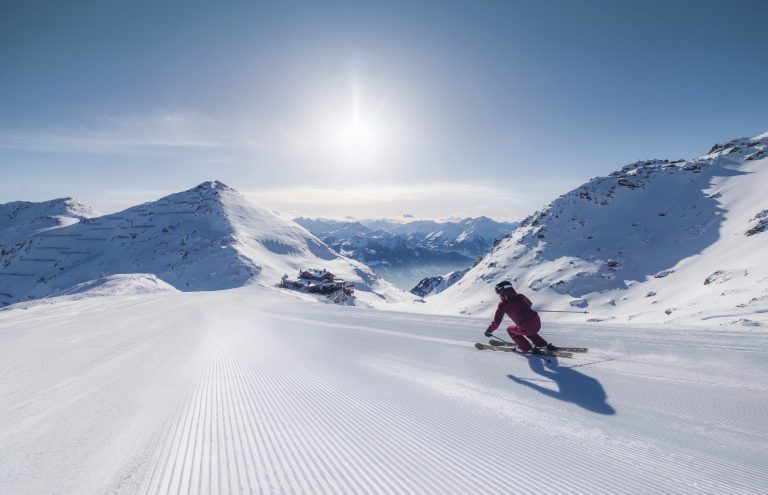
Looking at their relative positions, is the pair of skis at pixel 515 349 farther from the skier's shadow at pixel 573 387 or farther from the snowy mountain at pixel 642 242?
the snowy mountain at pixel 642 242

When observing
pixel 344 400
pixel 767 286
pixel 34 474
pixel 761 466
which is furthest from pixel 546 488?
pixel 767 286

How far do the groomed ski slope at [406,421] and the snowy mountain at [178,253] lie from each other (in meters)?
102

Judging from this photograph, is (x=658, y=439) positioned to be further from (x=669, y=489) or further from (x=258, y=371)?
(x=258, y=371)

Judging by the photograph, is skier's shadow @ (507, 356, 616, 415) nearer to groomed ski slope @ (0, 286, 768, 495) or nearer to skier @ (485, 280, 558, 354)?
groomed ski slope @ (0, 286, 768, 495)

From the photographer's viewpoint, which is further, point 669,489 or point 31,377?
point 31,377

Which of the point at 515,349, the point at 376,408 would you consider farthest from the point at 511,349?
the point at 376,408

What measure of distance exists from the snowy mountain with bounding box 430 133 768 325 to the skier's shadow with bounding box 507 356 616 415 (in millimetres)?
45752

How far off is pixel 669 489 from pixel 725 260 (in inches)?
2928

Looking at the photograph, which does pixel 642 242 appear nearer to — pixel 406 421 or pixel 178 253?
pixel 406 421

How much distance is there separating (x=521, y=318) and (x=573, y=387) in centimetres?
243

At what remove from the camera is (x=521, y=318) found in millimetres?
7973

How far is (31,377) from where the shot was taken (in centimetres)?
771

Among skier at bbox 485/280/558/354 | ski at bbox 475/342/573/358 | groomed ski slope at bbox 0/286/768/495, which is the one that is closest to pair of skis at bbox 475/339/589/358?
ski at bbox 475/342/573/358

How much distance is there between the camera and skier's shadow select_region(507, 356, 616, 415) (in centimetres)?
488
